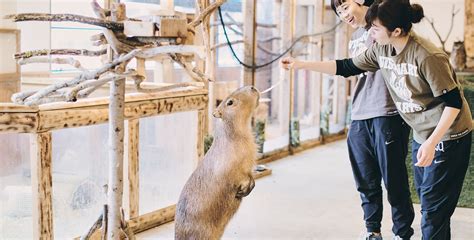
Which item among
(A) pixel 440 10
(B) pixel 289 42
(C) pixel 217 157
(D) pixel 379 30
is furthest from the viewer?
(A) pixel 440 10

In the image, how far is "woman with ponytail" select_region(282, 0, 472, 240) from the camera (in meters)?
2.49

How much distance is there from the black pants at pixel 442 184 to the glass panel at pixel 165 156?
5.29 ft

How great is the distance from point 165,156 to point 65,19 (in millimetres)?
1835

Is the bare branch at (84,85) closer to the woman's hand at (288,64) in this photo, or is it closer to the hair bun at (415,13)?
the woman's hand at (288,64)

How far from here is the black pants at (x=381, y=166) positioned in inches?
121

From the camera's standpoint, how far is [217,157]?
2391mm


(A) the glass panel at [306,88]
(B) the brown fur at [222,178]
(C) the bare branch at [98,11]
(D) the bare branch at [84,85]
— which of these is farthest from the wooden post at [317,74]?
(D) the bare branch at [84,85]

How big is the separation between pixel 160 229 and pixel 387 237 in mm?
1358

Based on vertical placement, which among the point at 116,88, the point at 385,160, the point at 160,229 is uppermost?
the point at 116,88

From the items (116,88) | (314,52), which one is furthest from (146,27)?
(314,52)

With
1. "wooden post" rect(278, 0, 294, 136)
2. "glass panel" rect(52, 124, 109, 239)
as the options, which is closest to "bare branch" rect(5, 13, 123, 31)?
"glass panel" rect(52, 124, 109, 239)

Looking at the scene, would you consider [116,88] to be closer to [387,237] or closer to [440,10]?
[387,237]

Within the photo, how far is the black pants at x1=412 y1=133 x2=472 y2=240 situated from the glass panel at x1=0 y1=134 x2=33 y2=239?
180cm

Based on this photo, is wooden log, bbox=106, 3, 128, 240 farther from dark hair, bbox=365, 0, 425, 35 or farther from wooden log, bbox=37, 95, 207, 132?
dark hair, bbox=365, 0, 425, 35
